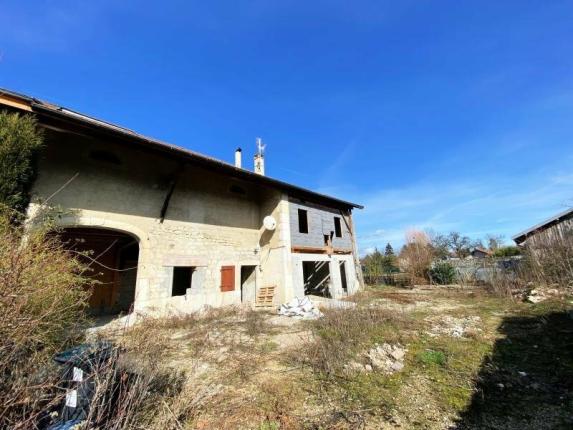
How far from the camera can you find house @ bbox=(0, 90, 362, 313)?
7430mm

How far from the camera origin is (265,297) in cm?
1178

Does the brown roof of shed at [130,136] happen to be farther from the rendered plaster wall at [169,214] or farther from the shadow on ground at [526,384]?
the shadow on ground at [526,384]

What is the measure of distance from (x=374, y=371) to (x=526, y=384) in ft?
7.24

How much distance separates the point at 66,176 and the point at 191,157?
3475 millimetres

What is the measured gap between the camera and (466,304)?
10.6 m

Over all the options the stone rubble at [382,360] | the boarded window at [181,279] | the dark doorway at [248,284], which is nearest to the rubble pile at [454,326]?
the stone rubble at [382,360]

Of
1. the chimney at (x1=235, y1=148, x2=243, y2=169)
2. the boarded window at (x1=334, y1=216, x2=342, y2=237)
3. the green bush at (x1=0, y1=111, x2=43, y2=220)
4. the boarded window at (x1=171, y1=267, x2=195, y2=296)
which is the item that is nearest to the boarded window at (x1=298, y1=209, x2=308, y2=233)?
the boarded window at (x1=334, y1=216, x2=342, y2=237)

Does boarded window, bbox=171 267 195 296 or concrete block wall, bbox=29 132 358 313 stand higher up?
concrete block wall, bbox=29 132 358 313

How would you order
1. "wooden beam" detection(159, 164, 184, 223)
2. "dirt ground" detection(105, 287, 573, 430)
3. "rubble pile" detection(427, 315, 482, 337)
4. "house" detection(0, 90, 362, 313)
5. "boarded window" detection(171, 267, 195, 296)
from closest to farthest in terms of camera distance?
"dirt ground" detection(105, 287, 573, 430), "rubble pile" detection(427, 315, 482, 337), "house" detection(0, 90, 362, 313), "wooden beam" detection(159, 164, 184, 223), "boarded window" detection(171, 267, 195, 296)

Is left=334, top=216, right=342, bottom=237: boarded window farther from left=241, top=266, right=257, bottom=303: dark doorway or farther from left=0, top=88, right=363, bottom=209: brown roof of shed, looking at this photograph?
left=241, top=266, right=257, bottom=303: dark doorway

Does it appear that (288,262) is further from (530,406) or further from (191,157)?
(530,406)

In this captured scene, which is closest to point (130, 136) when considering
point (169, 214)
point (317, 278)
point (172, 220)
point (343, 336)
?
point (169, 214)

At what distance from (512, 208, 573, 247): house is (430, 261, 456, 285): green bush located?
4.97m

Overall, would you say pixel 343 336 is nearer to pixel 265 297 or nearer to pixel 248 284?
pixel 265 297
